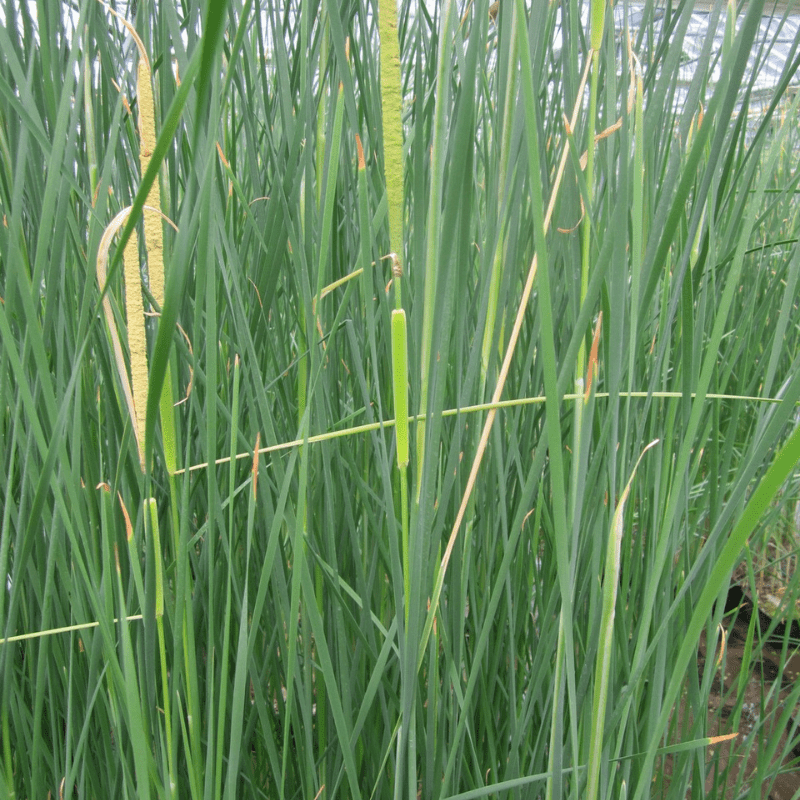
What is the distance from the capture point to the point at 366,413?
1.68 ft

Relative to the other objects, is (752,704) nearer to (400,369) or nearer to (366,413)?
(366,413)

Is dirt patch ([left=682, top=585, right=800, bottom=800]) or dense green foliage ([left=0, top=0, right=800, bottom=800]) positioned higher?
dense green foliage ([left=0, top=0, right=800, bottom=800])

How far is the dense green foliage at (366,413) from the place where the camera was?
304 millimetres

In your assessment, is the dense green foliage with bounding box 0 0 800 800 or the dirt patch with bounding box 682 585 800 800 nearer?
the dense green foliage with bounding box 0 0 800 800

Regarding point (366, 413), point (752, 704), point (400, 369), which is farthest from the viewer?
point (752, 704)

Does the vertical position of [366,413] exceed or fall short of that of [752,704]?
it exceeds it

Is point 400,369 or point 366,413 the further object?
point 366,413

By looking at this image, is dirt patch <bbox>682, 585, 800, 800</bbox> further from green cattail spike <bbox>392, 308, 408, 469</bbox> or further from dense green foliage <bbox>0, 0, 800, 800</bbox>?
green cattail spike <bbox>392, 308, 408, 469</bbox>

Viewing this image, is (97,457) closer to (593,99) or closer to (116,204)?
(116,204)

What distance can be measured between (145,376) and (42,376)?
49 mm

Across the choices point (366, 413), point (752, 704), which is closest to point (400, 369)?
point (366, 413)

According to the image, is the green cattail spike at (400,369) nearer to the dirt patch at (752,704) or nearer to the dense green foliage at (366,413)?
the dense green foliage at (366,413)

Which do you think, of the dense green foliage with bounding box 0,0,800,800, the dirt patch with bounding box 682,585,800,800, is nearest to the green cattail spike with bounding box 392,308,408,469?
the dense green foliage with bounding box 0,0,800,800

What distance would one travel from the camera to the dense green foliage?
30cm
